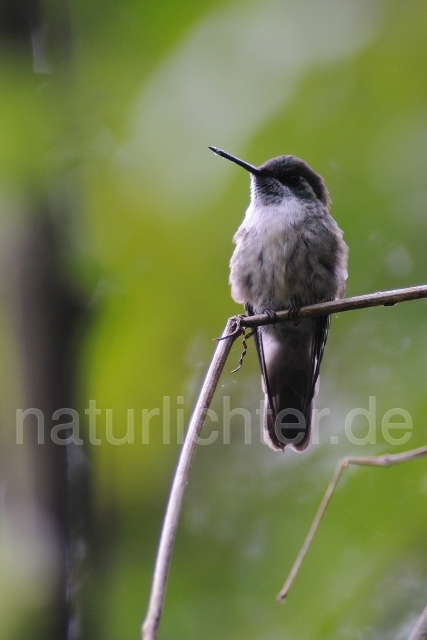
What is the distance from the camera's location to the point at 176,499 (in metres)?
1.30

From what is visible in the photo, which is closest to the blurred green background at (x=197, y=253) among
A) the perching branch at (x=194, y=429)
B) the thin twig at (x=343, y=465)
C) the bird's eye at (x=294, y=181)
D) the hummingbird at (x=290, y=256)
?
the thin twig at (x=343, y=465)

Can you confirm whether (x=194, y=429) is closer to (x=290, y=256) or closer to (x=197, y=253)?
(x=197, y=253)

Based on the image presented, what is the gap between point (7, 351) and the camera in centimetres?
215

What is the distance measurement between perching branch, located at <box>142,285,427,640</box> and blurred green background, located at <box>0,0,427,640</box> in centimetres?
32

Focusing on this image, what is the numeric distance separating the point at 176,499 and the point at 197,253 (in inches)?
39.3

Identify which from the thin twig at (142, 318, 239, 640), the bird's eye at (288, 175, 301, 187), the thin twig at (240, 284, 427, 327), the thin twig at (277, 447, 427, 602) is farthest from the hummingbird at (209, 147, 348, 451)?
the thin twig at (142, 318, 239, 640)

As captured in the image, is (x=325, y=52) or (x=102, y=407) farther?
(x=325, y=52)

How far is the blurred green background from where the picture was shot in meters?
2.05

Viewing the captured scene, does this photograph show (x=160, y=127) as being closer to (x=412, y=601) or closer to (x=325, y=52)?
(x=325, y=52)

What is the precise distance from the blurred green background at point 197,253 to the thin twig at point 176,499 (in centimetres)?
53

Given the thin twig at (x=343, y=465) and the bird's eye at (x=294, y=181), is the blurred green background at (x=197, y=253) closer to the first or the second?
the thin twig at (x=343, y=465)

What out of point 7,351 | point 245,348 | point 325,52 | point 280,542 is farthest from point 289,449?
point 325,52

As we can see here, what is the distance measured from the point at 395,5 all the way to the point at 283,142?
28.7 inches

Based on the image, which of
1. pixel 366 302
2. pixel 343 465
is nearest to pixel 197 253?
pixel 366 302
